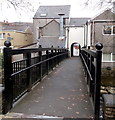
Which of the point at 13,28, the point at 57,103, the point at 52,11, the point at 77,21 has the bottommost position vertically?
the point at 57,103

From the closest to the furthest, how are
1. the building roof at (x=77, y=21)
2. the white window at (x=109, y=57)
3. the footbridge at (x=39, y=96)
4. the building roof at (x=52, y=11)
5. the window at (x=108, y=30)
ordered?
the footbridge at (x=39, y=96) → the window at (x=108, y=30) → the white window at (x=109, y=57) → the building roof at (x=77, y=21) → the building roof at (x=52, y=11)

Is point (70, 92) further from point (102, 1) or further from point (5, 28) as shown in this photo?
point (5, 28)

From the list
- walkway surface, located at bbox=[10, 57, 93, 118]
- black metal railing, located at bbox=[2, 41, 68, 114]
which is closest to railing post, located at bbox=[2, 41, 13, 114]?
black metal railing, located at bbox=[2, 41, 68, 114]

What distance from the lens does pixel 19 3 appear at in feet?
39.5

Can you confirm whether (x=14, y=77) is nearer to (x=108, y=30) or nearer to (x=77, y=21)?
(x=108, y=30)

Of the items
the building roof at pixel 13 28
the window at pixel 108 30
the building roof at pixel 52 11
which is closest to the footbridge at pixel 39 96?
the window at pixel 108 30

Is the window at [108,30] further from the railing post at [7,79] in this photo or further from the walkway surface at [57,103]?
the railing post at [7,79]

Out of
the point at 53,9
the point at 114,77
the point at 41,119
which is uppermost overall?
the point at 53,9

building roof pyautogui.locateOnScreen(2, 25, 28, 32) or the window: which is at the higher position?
building roof pyautogui.locateOnScreen(2, 25, 28, 32)

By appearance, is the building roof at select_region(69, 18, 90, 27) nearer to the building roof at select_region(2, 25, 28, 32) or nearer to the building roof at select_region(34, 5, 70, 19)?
the building roof at select_region(34, 5, 70, 19)

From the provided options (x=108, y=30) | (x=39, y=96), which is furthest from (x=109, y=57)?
(x=39, y=96)

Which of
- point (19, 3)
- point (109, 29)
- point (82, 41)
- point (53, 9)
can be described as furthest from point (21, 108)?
point (53, 9)

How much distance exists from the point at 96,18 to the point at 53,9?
21.4m

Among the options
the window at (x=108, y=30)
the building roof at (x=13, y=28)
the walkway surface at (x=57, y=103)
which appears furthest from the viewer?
the building roof at (x=13, y=28)
